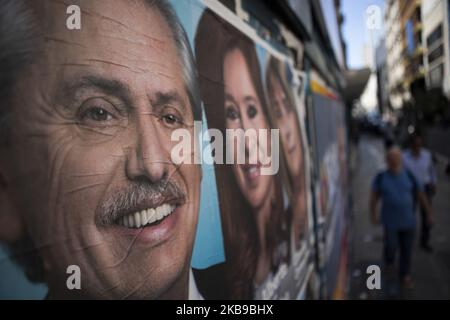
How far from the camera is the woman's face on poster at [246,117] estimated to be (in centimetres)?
185

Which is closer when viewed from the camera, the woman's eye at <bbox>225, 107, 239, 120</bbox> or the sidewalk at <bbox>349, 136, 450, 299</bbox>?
the woman's eye at <bbox>225, 107, 239, 120</bbox>

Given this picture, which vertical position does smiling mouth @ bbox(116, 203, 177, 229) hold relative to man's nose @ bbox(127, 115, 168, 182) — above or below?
below

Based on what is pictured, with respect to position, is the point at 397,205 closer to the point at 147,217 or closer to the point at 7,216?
the point at 147,217

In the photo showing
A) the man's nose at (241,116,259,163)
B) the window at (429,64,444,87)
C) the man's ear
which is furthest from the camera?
the window at (429,64,444,87)

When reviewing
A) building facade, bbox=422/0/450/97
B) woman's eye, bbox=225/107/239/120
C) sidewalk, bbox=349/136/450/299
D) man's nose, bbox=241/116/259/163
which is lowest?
sidewalk, bbox=349/136/450/299

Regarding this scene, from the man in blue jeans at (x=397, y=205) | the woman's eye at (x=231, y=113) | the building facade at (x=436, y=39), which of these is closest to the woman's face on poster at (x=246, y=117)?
the woman's eye at (x=231, y=113)

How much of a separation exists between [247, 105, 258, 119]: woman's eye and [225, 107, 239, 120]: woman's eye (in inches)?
6.0

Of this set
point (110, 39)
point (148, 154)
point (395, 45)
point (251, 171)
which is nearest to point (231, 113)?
point (251, 171)

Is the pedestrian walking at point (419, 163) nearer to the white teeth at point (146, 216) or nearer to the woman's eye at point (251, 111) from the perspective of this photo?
the woman's eye at point (251, 111)

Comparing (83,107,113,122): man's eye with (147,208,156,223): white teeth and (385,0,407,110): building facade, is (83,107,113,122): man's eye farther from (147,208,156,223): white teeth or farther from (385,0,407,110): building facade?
(385,0,407,110): building facade

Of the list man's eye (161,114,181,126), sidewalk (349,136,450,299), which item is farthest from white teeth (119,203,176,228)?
sidewalk (349,136,450,299)

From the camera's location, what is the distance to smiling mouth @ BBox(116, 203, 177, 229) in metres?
1.16

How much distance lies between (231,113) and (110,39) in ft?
2.75

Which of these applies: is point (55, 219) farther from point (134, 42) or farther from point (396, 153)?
point (396, 153)
